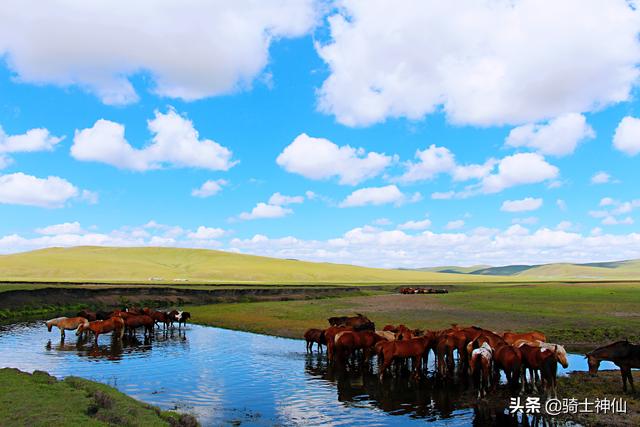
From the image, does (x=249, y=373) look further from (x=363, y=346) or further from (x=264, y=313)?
(x=264, y=313)

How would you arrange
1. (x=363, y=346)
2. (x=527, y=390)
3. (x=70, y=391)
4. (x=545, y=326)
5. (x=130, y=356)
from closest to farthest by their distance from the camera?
1. (x=70, y=391)
2. (x=527, y=390)
3. (x=363, y=346)
4. (x=130, y=356)
5. (x=545, y=326)

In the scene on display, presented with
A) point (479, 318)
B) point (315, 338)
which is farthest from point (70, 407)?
point (479, 318)

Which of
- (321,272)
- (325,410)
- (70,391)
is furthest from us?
(321,272)

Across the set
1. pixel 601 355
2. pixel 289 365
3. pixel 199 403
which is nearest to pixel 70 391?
pixel 199 403

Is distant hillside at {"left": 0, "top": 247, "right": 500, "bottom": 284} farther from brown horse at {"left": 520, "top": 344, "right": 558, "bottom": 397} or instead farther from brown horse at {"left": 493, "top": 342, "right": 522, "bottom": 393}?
brown horse at {"left": 520, "top": 344, "right": 558, "bottom": 397}

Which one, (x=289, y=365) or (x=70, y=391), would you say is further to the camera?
(x=289, y=365)

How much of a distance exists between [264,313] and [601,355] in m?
30.8

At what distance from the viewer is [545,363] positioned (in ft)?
49.9

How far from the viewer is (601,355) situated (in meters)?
16.7

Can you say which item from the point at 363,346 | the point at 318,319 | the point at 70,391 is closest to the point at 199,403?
the point at 70,391

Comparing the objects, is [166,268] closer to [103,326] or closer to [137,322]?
[137,322]

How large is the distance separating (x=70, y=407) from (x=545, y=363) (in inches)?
533

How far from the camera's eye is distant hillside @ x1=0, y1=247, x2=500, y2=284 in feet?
393

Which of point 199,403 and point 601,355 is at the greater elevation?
point 601,355
